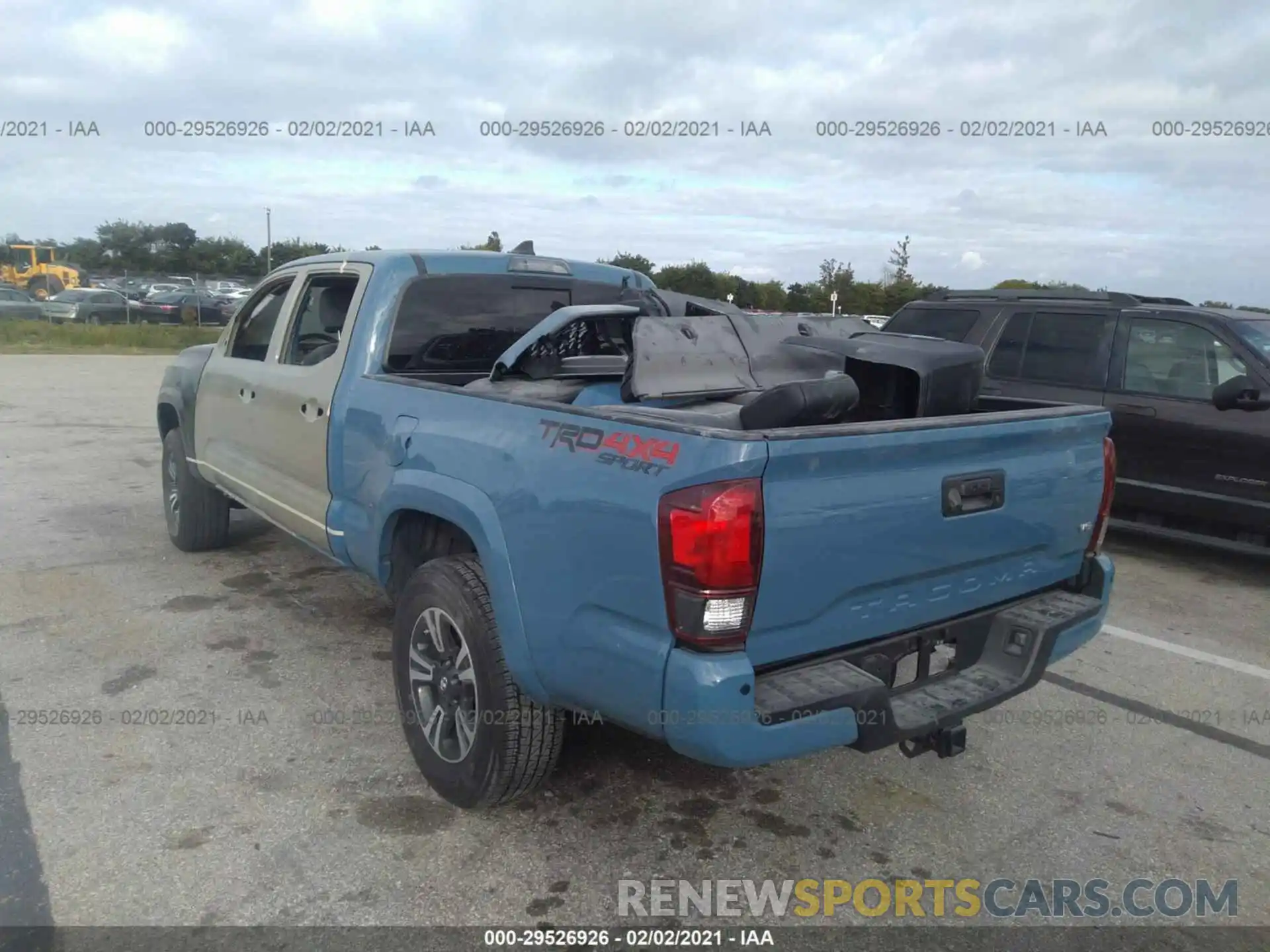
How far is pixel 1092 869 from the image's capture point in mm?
3064

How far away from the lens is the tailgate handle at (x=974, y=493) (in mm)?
2801

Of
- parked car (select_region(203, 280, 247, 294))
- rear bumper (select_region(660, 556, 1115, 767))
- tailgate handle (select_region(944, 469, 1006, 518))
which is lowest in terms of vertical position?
rear bumper (select_region(660, 556, 1115, 767))

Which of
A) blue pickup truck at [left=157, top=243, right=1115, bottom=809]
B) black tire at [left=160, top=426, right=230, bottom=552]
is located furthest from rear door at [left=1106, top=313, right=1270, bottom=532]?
black tire at [left=160, top=426, right=230, bottom=552]

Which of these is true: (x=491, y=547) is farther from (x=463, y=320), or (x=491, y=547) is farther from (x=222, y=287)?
(x=222, y=287)

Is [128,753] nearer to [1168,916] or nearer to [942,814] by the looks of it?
[942,814]

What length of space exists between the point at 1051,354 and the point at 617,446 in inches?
226

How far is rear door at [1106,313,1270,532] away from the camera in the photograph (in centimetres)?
623

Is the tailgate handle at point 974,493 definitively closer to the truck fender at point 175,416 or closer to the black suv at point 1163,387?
the black suv at point 1163,387

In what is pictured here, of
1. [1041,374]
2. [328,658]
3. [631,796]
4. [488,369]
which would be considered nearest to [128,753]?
[328,658]

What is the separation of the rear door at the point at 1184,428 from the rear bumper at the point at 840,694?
382cm

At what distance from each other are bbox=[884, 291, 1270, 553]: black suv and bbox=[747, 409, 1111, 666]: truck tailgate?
3.33 m

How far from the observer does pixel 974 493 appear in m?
2.88

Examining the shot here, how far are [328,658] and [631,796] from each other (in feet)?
6.05

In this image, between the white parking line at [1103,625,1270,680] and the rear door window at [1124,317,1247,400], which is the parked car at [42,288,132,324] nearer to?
the rear door window at [1124,317,1247,400]
